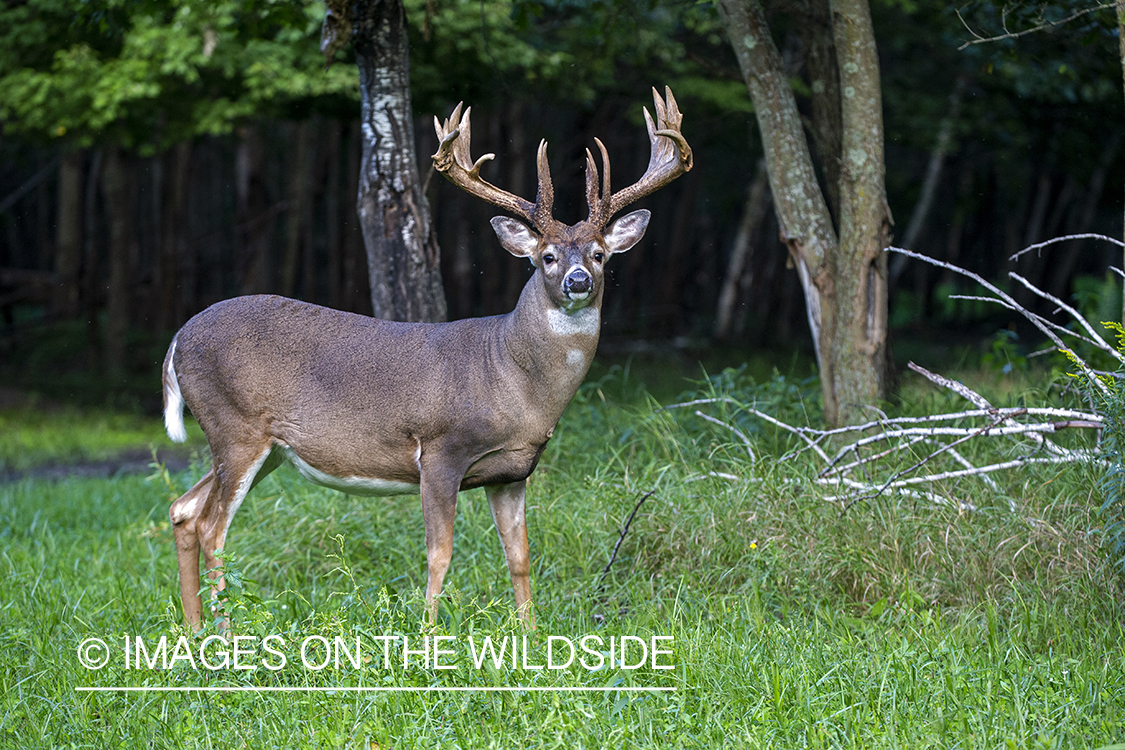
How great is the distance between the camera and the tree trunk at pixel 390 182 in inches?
241

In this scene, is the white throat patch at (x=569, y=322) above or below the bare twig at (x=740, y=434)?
above

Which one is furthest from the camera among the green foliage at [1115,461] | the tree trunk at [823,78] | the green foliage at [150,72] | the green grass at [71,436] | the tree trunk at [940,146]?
the tree trunk at [940,146]

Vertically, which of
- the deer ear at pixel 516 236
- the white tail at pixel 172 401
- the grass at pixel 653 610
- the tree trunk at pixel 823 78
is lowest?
the grass at pixel 653 610

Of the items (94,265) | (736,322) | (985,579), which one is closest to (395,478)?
(985,579)

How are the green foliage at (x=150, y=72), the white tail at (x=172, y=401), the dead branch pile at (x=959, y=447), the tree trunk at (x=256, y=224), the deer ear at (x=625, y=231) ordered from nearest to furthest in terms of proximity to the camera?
the deer ear at (x=625, y=231) < the white tail at (x=172, y=401) < the dead branch pile at (x=959, y=447) < the green foliage at (x=150, y=72) < the tree trunk at (x=256, y=224)

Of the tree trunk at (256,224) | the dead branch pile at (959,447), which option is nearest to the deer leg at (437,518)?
the dead branch pile at (959,447)

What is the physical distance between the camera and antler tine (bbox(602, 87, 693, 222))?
14.1 feet

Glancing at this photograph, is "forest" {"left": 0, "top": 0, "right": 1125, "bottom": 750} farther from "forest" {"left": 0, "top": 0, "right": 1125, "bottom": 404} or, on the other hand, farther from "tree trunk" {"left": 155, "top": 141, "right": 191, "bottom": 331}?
"tree trunk" {"left": 155, "top": 141, "right": 191, "bottom": 331}

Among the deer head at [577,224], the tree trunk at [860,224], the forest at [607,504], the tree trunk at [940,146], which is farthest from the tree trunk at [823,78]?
the tree trunk at [940,146]

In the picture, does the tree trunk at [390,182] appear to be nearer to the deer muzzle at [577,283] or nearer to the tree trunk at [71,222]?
the deer muzzle at [577,283]

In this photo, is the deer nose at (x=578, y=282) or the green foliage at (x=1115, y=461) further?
the green foliage at (x=1115, y=461)

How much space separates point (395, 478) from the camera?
430 centimetres

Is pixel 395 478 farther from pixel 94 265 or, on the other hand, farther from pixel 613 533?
pixel 94 265

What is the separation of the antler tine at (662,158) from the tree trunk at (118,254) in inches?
384
